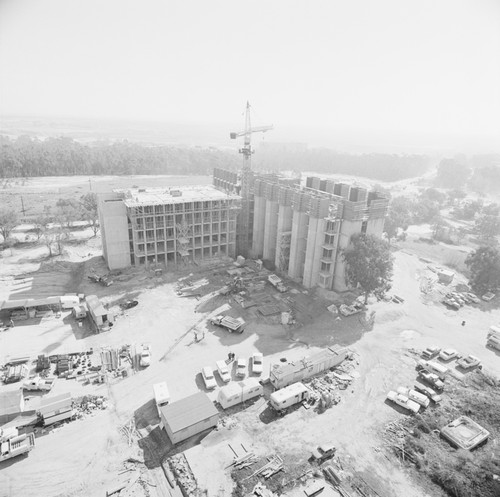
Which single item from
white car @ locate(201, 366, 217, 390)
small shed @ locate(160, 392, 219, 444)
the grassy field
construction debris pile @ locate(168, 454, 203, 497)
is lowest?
the grassy field

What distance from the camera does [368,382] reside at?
3581 centimetres

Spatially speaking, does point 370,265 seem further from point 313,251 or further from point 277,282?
point 277,282

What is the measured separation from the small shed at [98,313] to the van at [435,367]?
3688 centimetres

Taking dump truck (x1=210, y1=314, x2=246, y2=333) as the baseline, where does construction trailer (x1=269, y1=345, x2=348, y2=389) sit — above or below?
above

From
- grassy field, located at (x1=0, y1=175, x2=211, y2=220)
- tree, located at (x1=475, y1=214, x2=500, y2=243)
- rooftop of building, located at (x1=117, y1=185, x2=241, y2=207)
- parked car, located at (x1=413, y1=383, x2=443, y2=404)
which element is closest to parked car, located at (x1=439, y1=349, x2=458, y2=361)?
parked car, located at (x1=413, y1=383, x2=443, y2=404)

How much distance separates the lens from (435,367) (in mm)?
37406

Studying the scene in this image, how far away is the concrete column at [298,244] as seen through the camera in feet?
183

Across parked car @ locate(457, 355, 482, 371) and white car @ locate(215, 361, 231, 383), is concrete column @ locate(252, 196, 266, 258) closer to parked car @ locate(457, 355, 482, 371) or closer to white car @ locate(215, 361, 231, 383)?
white car @ locate(215, 361, 231, 383)

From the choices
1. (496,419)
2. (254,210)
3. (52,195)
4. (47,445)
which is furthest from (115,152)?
(496,419)

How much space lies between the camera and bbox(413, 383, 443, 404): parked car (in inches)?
1313

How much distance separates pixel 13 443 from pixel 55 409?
136 inches

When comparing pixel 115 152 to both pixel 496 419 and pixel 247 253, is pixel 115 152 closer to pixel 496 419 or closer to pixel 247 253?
pixel 247 253

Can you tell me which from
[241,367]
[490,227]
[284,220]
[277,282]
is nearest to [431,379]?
[241,367]

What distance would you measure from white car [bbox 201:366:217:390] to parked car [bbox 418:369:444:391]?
2135cm
